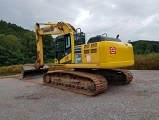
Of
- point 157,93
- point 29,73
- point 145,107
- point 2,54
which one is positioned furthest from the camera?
point 2,54

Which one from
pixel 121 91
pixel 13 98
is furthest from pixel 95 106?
pixel 13 98

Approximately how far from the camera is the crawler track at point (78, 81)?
9017mm

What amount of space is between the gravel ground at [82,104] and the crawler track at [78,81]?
298 millimetres

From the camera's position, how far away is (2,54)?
211 feet

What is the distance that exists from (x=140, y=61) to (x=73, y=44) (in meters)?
9.34

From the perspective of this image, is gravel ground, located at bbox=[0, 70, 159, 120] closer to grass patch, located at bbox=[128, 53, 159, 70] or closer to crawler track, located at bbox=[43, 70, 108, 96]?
crawler track, located at bbox=[43, 70, 108, 96]

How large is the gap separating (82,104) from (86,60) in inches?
93.8

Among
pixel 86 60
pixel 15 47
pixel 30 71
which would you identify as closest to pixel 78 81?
pixel 86 60

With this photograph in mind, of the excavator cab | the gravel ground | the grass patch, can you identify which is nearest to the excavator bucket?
the excavator cab

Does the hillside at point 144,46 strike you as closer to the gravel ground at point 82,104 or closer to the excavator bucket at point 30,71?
the excavator bucket at point 30,71

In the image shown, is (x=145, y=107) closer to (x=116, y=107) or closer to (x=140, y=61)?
(x=116, y=107)

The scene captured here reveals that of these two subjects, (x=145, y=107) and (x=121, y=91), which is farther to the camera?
(x=121, y=91)

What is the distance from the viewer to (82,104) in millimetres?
7742

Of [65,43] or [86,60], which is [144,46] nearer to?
[65,43]
